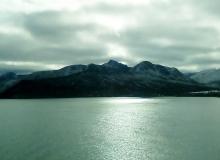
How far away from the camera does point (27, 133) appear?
111 meters

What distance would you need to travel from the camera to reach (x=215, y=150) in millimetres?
Result: 81312

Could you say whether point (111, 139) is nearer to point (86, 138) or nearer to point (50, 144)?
point (86, 138)

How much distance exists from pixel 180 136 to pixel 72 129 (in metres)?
44.7

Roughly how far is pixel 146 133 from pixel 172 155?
119 feet

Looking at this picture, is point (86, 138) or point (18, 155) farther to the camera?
point (86, 138)

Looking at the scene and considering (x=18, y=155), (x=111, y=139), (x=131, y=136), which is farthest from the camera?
(x=131, y=136)

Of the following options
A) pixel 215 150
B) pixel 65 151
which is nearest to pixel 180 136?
pixel 215 150

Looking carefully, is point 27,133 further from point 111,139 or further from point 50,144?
point 111,139

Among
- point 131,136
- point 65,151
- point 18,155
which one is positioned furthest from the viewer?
point 131,136

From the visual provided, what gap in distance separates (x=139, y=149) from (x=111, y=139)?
17.7 m

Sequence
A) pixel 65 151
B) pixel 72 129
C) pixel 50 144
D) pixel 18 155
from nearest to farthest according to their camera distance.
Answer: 1. pixel 18 155
2. pixel 65 151
3. pixel 50 144
4. pixel 72 129

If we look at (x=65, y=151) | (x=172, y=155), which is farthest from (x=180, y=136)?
(x=65, y=151)

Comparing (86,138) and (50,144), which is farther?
(86,138)

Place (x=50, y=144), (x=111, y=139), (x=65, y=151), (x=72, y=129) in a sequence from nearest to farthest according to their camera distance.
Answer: (x=65, y=151), (x=50, y=144), (x=111, y=139), (x=72, y=129)
